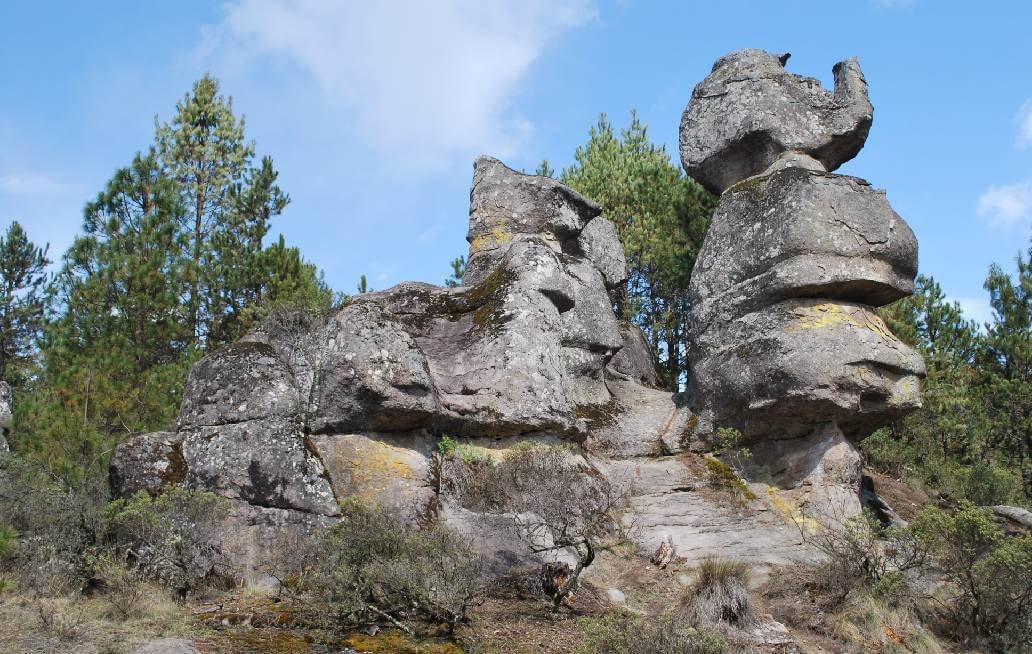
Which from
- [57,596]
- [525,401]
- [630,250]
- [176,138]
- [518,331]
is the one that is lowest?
[57,596]

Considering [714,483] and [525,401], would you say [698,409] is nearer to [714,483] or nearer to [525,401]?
[714,483]

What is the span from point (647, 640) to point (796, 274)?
8289 millimetres

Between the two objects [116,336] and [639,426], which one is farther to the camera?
[116,336]

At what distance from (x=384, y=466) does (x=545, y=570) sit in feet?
9.14

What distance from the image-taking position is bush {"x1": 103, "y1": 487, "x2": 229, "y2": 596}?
10398 millimetres

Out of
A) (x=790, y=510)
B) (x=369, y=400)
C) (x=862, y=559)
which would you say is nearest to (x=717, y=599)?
(x=862, y=559)

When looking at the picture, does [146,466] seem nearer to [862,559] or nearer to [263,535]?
[263,535]

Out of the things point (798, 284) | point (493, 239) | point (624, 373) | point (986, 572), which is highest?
point (493, 239)

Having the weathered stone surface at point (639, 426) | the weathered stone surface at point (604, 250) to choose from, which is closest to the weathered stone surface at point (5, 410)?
the weathered stone surface at point (639, 426)

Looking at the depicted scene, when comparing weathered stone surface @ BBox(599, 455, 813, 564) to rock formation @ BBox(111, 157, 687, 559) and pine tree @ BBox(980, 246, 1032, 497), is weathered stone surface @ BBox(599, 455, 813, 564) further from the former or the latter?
pine tree @ BBox(980, 246, 1032, 497)

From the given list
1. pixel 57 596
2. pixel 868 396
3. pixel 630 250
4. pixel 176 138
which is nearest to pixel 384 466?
pixel 57 596

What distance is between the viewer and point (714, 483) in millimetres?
14711

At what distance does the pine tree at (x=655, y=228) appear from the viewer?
2125 centimetres

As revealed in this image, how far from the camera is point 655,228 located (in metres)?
23.1
